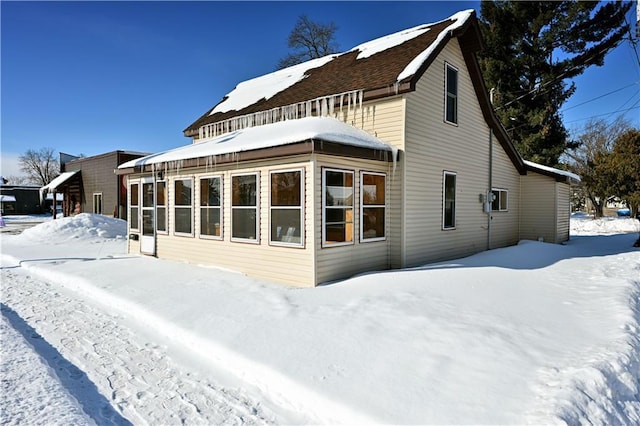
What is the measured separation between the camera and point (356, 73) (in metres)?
10.3

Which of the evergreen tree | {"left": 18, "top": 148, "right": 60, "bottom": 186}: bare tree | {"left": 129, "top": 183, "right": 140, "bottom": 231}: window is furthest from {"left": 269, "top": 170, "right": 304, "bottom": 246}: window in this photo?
{"left": 18, "top": 148, "right": 60, "bottom": 186}: bare tree

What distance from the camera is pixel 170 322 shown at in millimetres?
5113

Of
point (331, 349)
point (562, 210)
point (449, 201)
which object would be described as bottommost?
point (331, 349)

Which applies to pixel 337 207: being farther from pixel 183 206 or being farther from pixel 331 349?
pixel 183 206

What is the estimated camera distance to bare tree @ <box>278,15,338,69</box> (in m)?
27.2

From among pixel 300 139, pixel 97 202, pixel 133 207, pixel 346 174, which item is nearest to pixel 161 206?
pixel 133 207

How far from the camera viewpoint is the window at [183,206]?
9725mm

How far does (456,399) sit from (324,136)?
4855mm

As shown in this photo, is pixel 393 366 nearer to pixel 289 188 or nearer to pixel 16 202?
pixel 289 188

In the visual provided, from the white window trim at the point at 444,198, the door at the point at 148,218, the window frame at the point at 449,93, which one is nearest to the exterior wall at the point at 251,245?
the door at the point at 148,218

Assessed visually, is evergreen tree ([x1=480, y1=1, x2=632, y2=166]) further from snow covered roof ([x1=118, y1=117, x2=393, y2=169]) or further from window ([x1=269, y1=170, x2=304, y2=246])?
window ([x1=269, y1=170, x2=304, y2=246])

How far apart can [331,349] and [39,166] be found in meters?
73.5

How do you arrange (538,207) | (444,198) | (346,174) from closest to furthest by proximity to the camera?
(346,174)
(444,198)
(538,207)

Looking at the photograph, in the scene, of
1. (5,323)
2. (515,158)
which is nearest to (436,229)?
(515,158)
